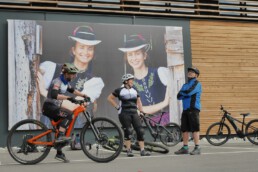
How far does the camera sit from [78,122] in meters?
16.6

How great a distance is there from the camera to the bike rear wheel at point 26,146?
948 centimetres

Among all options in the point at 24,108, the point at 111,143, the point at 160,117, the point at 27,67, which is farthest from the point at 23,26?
the point at 111,143

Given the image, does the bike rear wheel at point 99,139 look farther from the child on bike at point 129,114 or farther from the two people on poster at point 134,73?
the two people on poster at point 134,73

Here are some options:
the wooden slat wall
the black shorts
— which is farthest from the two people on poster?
the black shorts

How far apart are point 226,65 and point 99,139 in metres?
10.7

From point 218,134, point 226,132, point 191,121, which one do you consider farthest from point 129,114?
point 218,134

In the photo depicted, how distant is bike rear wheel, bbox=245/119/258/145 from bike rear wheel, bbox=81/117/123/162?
643 centimetres

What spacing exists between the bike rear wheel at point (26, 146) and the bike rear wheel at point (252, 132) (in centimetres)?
713

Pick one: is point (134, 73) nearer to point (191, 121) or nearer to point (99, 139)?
point (191, 121)

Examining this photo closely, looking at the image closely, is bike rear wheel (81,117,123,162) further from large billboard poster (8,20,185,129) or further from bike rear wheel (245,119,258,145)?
large billboard poster (8,20,185,129)

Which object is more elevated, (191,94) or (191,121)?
(191,94)

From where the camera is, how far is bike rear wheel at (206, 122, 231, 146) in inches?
596

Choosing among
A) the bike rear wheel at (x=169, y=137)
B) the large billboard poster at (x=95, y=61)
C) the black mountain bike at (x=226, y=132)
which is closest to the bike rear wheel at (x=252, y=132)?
the black mountain bike at (x=226, y=132)

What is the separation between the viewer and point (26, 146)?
952 centimetres
